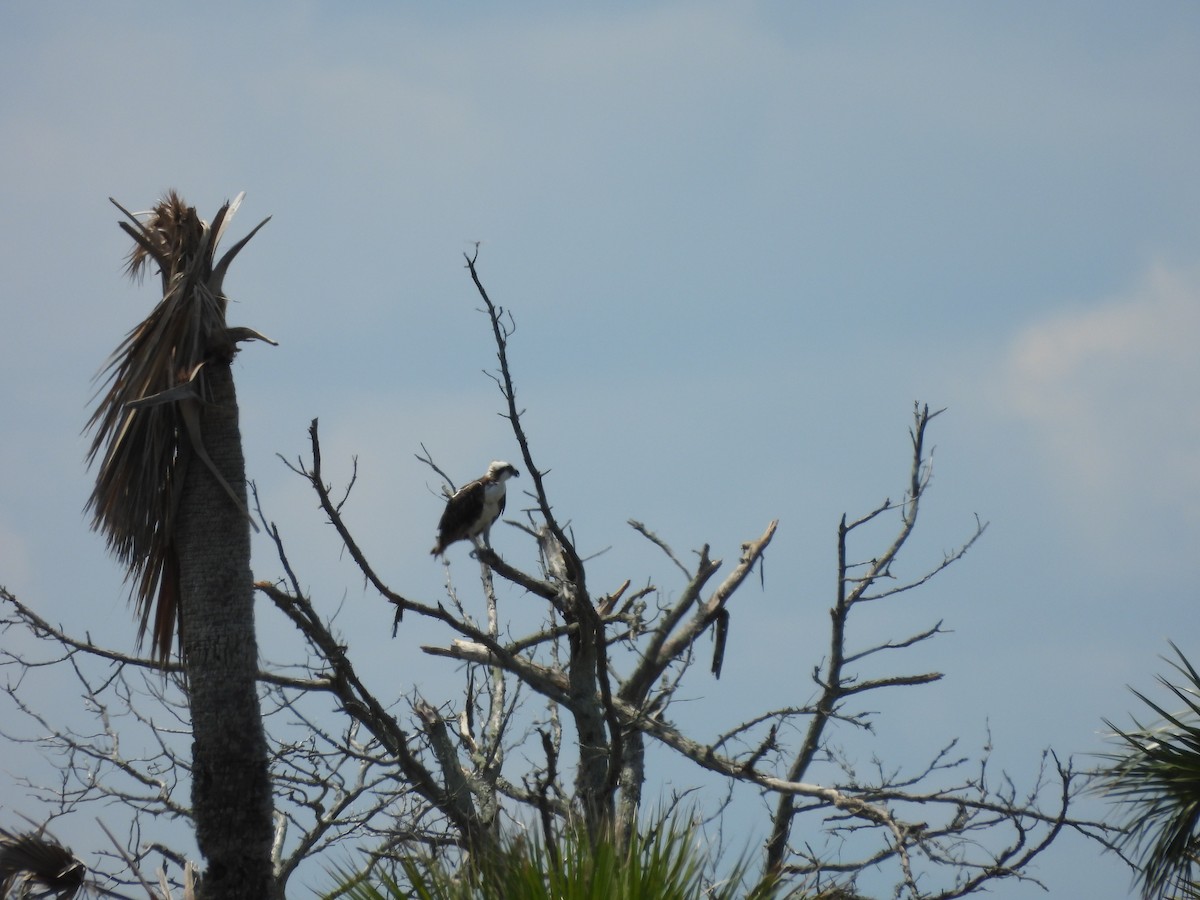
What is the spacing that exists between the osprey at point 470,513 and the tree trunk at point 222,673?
3.47 metres

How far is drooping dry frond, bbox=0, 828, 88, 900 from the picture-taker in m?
6.52

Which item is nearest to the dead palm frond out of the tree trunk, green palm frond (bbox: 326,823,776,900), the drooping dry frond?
the tree trunk

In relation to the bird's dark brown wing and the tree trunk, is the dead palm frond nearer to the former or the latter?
the tree trunk

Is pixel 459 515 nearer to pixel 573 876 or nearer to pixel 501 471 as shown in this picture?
pixel 501 471

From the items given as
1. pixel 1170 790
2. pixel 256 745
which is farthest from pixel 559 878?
pixel 1170 790

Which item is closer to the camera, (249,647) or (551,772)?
(551,772)

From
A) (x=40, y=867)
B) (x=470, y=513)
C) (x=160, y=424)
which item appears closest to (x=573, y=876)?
(x=40, y=867)

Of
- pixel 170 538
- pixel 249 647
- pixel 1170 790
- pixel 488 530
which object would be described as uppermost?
pixel 488 530

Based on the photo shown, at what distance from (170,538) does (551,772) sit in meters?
4.80

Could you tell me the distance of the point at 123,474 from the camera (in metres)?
8.52

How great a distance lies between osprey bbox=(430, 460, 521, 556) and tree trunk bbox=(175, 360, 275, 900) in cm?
347

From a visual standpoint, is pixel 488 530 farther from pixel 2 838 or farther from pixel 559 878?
pixel 559 878

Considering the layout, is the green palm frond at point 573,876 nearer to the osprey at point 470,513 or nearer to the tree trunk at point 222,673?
the tree trunk at point 222,673

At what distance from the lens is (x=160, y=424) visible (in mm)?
8562
